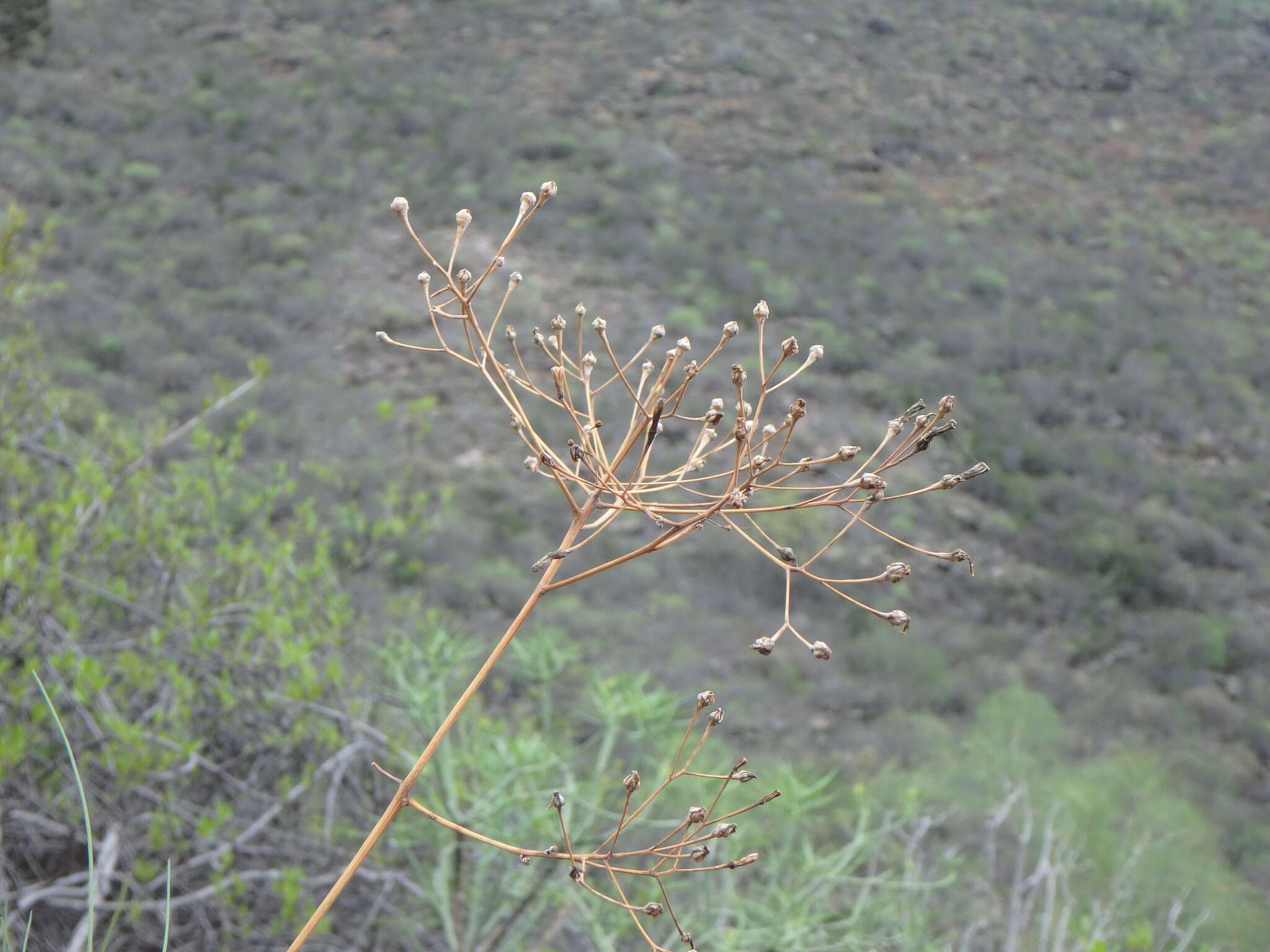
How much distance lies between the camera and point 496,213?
12.6m

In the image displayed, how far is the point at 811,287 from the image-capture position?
41.0ft

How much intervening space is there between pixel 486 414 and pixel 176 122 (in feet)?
22.1

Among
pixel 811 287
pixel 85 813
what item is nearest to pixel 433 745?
pixel 85 813

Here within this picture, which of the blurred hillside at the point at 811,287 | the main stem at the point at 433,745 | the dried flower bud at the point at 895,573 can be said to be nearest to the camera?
the main stem at the point at 433,745

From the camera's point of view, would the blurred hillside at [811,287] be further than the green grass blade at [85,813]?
Yes

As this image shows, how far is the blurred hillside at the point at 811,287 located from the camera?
7102 millimetres

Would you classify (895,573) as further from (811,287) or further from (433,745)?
(811,287)

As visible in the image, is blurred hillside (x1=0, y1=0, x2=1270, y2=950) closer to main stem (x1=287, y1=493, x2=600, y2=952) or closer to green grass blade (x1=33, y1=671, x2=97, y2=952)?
green grass blade (x1=33, y1=671, x2=97, y2=952)

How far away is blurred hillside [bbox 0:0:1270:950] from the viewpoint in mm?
7102

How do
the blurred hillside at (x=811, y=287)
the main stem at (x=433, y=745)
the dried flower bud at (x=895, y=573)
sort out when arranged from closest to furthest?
1. the main stem at (x=433, y=745)
2. the dried flower bud at (x=895, y=573)
3. the blurred hillside at (x=811, y=287)

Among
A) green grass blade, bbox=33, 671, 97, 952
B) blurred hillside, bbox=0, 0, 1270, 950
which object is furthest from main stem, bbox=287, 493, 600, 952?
blurred hillside, bbox=0, 0, 1270, 950

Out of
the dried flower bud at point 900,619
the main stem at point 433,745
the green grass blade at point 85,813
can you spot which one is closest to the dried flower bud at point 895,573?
the dried flower bud at point 900,619

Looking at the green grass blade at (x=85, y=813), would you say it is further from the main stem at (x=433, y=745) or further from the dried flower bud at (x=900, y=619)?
the dried flower bud at (x=900, y=619)

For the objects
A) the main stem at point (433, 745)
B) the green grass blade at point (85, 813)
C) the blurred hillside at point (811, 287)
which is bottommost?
the blurred hillside at point (811, 287)
